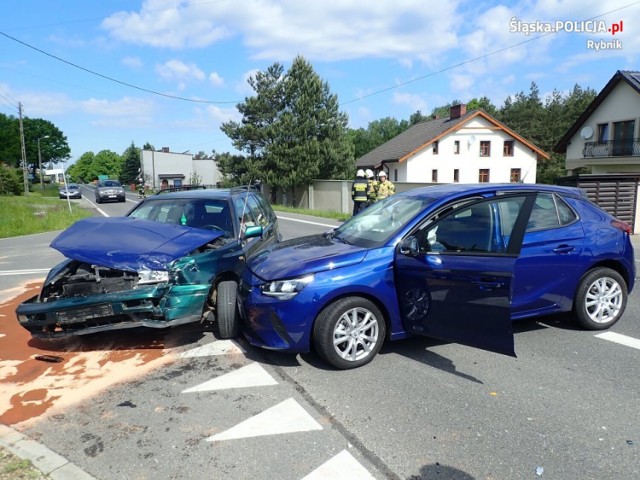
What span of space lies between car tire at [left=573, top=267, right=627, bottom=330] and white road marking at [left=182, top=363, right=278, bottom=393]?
10.9 feet

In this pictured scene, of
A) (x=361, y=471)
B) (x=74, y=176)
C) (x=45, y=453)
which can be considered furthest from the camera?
(x=74, y=176)

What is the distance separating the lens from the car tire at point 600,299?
194 inches

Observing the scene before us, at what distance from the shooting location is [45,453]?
2986mm

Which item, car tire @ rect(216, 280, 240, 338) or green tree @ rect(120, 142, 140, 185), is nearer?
car tire @ rect(216, 280, 240, 338)

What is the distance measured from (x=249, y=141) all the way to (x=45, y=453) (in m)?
35.9

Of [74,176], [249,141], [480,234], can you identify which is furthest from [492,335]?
[74,176]

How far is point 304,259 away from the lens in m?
4.20

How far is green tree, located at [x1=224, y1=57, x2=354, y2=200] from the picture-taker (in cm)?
3484

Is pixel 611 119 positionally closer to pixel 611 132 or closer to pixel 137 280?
pixel 611 132

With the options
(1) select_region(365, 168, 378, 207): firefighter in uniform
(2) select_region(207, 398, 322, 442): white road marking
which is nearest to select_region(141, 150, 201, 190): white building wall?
(1) select_region(365, 168, 378, 207): firefighter in uniform

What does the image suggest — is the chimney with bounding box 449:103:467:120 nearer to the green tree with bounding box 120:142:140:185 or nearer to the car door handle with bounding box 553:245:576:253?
the car door handle with bounding box 553:245:576:253

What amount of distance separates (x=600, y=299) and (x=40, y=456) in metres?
5.23

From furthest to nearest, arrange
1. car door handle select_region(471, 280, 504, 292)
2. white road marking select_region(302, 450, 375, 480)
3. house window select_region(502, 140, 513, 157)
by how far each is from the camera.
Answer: house window select_region(502, 140, 513, 157)
car door handle select_region(471, 280, 504, 292)
white road marking select_region(302, 450, 375, 480)

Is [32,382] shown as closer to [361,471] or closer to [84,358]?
[84,358]
